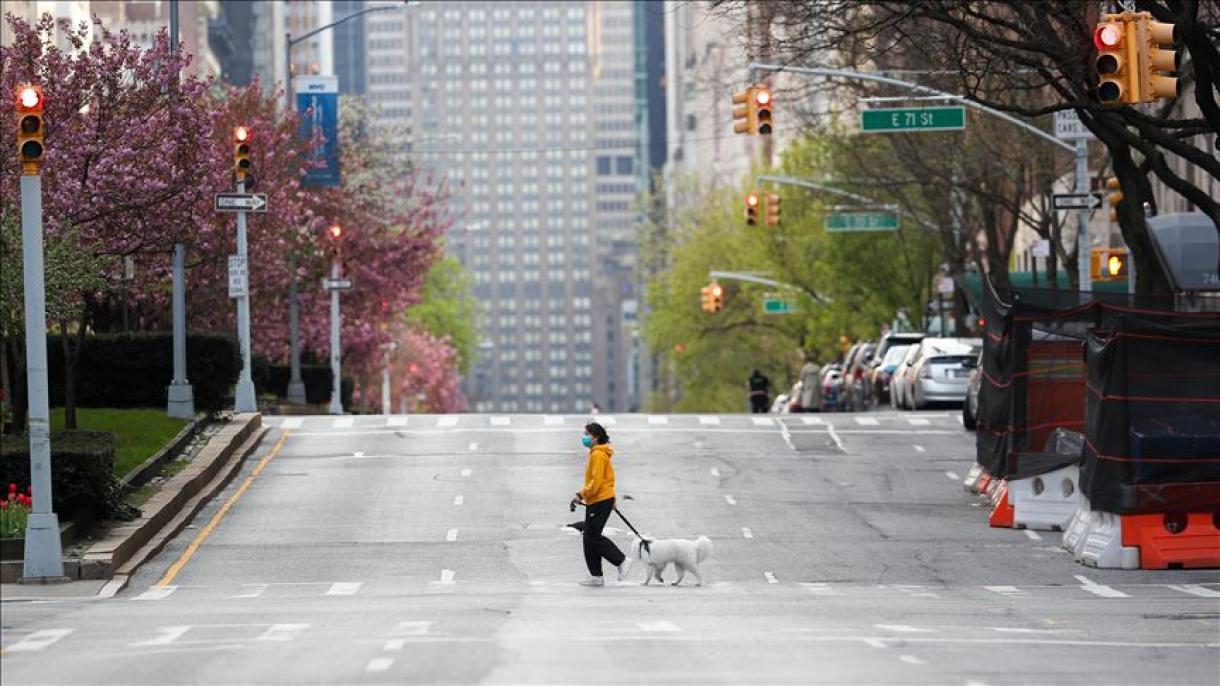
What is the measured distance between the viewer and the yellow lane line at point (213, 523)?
25853 mm

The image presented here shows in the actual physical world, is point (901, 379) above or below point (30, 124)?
below

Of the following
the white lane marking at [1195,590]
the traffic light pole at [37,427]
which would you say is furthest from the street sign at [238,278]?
the white lane marking at [1195,590]

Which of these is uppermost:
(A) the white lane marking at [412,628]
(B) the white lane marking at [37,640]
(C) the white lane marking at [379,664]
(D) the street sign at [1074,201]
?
(D) the street sign at [1074,201]

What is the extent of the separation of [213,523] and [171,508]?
61cm

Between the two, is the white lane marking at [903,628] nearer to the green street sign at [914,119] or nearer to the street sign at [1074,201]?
the green street sign at [914,119]

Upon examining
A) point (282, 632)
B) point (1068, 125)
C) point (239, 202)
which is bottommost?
point (282, 632)

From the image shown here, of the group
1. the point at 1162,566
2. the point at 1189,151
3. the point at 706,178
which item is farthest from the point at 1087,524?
the point at 706,178

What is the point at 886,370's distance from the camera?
5556 cm

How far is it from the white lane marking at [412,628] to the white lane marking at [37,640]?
2.43 metres

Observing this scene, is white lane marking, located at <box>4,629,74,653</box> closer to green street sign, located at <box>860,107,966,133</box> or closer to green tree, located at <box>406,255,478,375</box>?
green street sign, located at <box>860,107,966,133</box>

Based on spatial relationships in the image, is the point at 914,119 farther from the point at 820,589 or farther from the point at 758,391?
the point at 758,391

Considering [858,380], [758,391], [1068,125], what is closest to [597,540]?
[1068,125]

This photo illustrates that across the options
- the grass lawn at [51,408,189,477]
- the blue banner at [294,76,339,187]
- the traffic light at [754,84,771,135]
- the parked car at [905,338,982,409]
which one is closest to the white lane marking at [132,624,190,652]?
the grass lawn at [51,408,189,477]

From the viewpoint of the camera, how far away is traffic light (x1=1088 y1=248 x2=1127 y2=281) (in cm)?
4719
